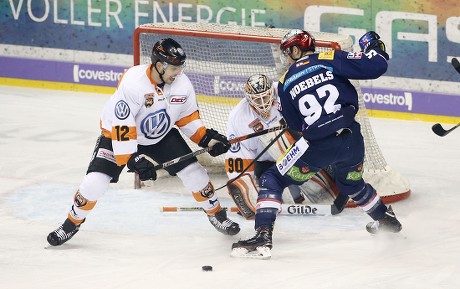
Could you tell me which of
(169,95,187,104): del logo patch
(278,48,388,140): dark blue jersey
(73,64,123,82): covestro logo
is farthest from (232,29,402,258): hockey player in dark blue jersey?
(73,64,123,82): covestro logo

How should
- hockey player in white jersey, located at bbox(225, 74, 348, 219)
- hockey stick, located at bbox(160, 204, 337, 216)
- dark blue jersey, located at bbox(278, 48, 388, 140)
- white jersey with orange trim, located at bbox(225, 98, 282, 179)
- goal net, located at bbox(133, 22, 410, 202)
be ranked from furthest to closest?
goal net, located at bbox(133, 22, 410, 202), hockey stick, located at bbox(160, 204, 337, 216), white jersey with orange trim, located at bbox(225, 98, 282, 179), hockey player in white jersey, located at bbox(225, 74, 348, 219), dark blue jersey, located at bbox(278, 48, 388, 140)

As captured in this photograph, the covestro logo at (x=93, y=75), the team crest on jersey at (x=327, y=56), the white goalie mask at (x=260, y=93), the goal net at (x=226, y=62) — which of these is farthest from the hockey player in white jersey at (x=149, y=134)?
the covestro logo at (x=93, y=75)

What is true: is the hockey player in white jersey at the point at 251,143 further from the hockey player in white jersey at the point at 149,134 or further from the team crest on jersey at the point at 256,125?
the hockey player in white jersey at the point at 149,134

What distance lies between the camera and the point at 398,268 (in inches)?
242

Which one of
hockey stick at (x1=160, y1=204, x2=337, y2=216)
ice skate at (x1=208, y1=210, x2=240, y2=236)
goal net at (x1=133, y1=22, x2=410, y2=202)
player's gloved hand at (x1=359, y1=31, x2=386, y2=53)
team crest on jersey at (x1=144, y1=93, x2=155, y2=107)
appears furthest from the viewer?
goal net at (x1=133, y1=22, x2=410, y2=202)

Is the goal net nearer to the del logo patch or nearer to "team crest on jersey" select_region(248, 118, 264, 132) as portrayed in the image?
"team crest on jersey" select_region(248, 118, 264, 132)

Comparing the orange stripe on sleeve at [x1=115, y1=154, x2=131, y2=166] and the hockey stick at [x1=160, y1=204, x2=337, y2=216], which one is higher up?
the orange stripe on sleeve at [x1=115, y1=154, x2=131, y2=166]

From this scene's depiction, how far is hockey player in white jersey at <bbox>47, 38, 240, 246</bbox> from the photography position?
6363mm

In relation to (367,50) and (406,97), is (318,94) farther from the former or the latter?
(406,97)

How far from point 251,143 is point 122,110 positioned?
102cm

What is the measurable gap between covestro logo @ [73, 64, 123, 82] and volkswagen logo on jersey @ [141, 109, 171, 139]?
442 centimetres

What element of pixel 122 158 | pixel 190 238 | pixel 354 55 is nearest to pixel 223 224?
pixel 190 238

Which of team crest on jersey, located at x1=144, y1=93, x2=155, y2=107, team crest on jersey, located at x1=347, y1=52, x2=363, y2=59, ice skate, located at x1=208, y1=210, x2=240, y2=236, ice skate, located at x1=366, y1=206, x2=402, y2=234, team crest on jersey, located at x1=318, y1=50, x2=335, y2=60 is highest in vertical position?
team crest on jersey, located at x1=347, y1=52, x2=363, y2=59

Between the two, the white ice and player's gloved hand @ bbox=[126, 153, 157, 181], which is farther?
player's gloved hand @ bbox=[126, 153, 157, 181]
